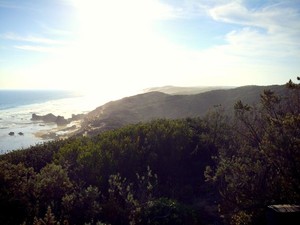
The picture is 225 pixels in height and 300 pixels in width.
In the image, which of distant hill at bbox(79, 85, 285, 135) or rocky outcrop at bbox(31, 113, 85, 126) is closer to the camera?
distant hill at bbox(79, 85, 285, 135)

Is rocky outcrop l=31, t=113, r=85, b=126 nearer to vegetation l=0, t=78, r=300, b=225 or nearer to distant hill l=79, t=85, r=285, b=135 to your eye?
distant hill l=79, t=85, r=285, b=135

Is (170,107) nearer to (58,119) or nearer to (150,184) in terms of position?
(58,119)

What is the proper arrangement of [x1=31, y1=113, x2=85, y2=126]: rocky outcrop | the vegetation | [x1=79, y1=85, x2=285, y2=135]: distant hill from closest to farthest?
the vegetation < [x1=79, y1=85, x2=285, y2=135]: distant hill < [x1=31, y1=113, x2=85, y2=126]: rocky outcrop

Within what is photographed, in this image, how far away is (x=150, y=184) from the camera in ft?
30.2

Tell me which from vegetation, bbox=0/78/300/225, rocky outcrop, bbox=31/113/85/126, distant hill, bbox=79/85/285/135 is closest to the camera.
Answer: vegetation, bbox=0/78/300/225

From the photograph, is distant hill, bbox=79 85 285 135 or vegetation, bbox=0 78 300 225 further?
distant hill, bbox=79 85 285 135

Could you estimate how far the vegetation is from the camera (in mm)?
7680

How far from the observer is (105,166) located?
35.0ft

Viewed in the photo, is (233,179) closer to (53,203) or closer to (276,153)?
(276,153)

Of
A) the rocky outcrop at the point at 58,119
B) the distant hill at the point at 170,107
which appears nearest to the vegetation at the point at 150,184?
the distant hill at the point at 170,107

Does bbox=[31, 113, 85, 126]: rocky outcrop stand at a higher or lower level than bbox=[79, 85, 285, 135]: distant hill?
lower

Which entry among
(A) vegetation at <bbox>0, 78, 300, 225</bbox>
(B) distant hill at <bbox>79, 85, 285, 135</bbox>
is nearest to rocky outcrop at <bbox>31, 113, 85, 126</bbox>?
(B) distant hill at <bbox>79, 85, 285, 135</bbox>

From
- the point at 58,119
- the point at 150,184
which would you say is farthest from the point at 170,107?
the point at 150,184

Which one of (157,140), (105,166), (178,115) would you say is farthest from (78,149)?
(178,115)
